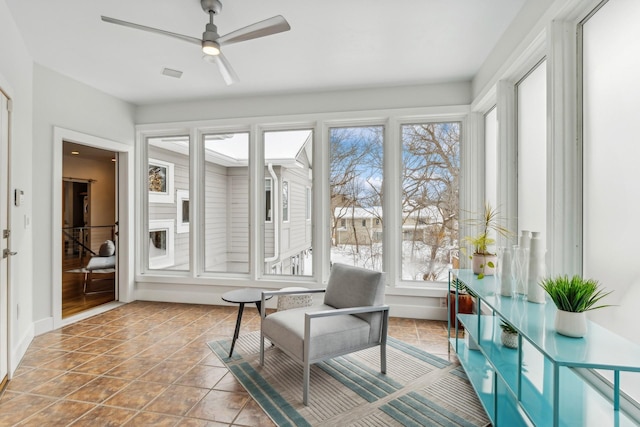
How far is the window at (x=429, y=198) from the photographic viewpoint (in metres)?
4.01

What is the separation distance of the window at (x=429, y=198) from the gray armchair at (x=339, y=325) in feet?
5.16

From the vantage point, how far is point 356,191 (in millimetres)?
4250

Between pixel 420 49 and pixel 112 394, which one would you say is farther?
pixel 420 49

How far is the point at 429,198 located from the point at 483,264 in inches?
64.4

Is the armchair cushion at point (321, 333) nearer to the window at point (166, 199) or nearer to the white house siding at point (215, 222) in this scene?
the white house siding at point (215, 222)

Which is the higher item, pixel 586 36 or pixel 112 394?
pixel 586 36

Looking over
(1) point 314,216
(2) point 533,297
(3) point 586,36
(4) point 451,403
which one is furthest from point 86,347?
(3) point 586,36

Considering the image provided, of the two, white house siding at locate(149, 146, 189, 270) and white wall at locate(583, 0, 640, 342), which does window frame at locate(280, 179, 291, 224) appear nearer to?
white house siding at locate(149, 146, 189, 270)

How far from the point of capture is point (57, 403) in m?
2.24

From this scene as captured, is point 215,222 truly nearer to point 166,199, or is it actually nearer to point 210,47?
point 166,199

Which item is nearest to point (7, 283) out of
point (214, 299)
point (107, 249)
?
point (214, 299)

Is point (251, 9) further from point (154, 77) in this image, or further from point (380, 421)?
point (380, 421)

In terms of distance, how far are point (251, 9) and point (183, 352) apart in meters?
2.94

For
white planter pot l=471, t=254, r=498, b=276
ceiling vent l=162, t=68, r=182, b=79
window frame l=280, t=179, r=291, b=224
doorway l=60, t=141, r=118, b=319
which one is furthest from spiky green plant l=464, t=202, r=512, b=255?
doorway l=60, t=141, r=118, b=319
